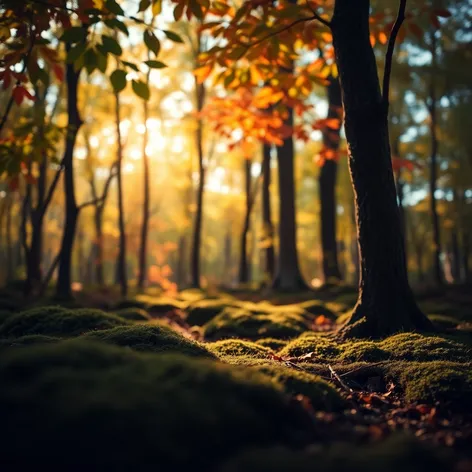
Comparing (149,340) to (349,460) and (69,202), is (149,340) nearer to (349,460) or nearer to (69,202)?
(349,460)

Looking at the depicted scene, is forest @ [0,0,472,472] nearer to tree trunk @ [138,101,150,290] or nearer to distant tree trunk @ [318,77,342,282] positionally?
distant tree trunk @ [318,77,342,282]

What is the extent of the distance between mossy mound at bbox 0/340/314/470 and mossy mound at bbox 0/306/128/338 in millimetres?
2596

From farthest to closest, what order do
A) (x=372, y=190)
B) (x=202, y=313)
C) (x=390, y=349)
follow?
(x=202, y=313)
(x=372, y=190)
(x=390, y=349)

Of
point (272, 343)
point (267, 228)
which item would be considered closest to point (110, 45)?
point (272, 343)

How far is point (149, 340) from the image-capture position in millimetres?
3646

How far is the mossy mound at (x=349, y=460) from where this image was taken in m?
1.59

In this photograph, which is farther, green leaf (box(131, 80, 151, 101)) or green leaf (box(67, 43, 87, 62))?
green leaf (box(131, 80, 151, 101))

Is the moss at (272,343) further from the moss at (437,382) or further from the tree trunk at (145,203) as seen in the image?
the tree trunk at (145,203)

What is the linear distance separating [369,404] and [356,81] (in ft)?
11.2

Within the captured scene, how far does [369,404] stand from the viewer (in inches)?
118

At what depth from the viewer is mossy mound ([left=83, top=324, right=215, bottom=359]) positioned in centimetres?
350

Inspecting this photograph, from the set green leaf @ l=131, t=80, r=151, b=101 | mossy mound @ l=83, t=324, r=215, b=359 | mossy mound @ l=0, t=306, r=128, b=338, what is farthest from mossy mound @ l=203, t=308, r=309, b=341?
green leaf @ l=131, t=80, r=151, b=101

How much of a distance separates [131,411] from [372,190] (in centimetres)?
368

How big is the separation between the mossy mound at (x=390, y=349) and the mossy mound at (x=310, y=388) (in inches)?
45.2
